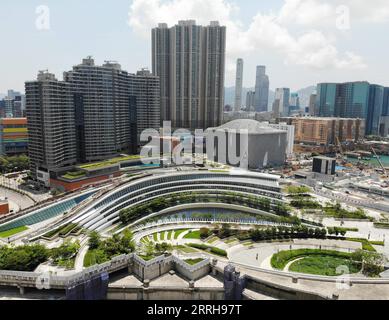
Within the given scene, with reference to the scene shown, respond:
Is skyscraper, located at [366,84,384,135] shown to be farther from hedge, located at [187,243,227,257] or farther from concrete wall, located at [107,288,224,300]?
concrete wall, located at [107,288,224,300]

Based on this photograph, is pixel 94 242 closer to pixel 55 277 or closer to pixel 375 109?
pixel 55 277

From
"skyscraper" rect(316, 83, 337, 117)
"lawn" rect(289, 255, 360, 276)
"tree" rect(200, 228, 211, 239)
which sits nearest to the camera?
"lawn" rect(289, 255, 360, 276)

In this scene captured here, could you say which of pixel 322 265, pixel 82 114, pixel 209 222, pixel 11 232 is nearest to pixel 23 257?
pixel 11 232

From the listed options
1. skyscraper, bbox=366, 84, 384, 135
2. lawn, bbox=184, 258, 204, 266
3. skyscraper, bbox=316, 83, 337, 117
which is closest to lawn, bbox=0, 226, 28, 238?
lawn, bbox=184, 258, 204, 266

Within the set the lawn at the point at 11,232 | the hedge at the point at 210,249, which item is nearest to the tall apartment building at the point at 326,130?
the hedge at the point at 210,249

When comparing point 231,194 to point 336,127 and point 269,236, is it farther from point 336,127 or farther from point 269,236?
point 336,127

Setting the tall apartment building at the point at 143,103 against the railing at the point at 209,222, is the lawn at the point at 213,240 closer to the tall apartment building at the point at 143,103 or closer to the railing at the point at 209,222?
the railing at the point at 209,222
